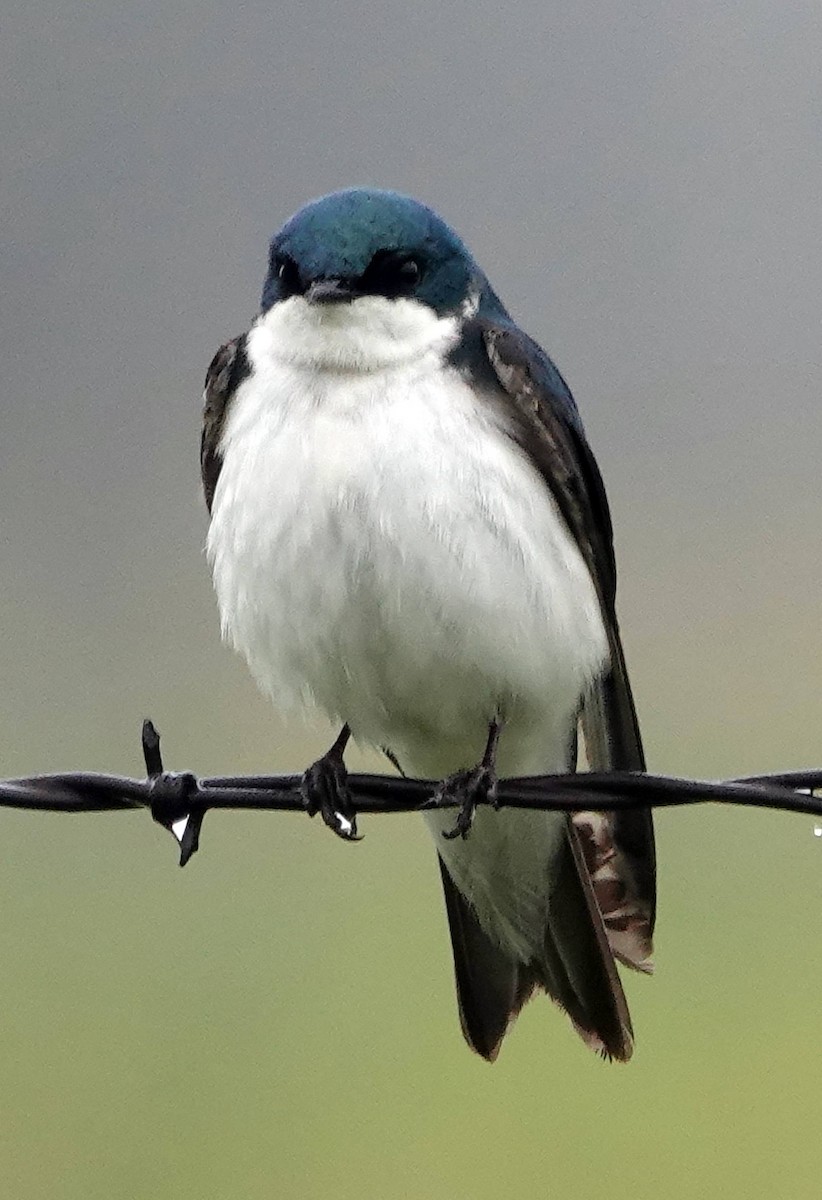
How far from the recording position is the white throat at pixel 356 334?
2986mm

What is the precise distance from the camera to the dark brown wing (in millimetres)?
3156

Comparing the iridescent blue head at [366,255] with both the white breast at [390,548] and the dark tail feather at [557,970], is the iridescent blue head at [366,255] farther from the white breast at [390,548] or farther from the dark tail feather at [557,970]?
the dark tail feather at [557,970]

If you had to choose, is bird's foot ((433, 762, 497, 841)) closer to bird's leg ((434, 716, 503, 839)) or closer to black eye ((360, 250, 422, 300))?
bird's leg ((434, 716, 503, 839))

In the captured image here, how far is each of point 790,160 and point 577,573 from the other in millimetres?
6843

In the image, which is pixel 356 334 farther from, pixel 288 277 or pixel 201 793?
pixel 201 793

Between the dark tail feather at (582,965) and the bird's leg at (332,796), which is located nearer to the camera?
the bird's leg at (332,796)

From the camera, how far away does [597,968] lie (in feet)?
10.7

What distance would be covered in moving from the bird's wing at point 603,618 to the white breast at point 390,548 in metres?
0.04

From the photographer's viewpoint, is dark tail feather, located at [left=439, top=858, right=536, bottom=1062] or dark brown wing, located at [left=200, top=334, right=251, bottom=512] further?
dark tail feather, located at [left=439, top=858, right=536, bottom=1062]

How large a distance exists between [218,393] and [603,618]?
714mm

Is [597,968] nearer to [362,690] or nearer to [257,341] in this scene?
[362,690]

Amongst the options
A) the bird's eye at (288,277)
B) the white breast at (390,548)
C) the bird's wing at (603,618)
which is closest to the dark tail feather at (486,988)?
the bird's wing at (603,618)

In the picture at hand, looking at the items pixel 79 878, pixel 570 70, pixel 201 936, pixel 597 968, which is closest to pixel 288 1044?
pixel 201 936

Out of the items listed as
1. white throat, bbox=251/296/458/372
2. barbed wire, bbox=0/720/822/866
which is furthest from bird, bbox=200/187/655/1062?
barbed wire, bbox=0/720/822/866
